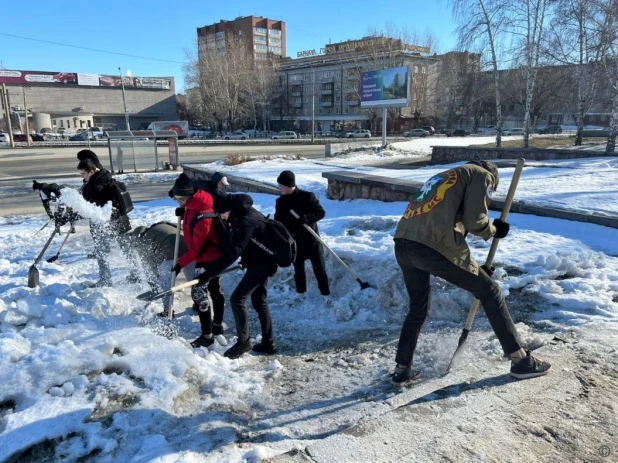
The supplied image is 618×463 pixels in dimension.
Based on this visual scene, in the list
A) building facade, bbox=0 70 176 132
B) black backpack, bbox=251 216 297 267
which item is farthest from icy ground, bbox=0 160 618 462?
building facade, bbox=0 70 176 132

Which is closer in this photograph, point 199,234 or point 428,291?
point 428,291

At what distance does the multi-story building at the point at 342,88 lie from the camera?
58.7 meters

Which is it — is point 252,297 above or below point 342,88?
below

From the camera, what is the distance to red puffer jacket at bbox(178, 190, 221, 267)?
3920mm

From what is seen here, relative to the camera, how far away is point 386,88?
2780cm

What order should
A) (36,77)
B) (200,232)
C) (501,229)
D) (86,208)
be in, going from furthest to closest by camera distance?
(36,77) → (86,208) → (200,232) → (501,229)

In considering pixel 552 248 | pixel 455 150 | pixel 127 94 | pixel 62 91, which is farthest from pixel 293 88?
pixel 552 248

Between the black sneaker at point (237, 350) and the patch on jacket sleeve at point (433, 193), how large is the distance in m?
1.88

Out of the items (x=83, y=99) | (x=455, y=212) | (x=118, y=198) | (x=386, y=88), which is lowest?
(x=118, y=198)

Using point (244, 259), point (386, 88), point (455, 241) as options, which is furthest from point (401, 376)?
point (386, 88)

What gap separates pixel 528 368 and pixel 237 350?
225cm

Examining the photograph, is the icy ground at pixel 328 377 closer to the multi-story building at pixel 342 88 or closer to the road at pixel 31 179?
the road at pixel 31 179

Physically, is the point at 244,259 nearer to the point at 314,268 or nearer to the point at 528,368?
the point at 314,268

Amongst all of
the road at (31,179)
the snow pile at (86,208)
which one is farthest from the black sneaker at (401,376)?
the road at (31,179)
